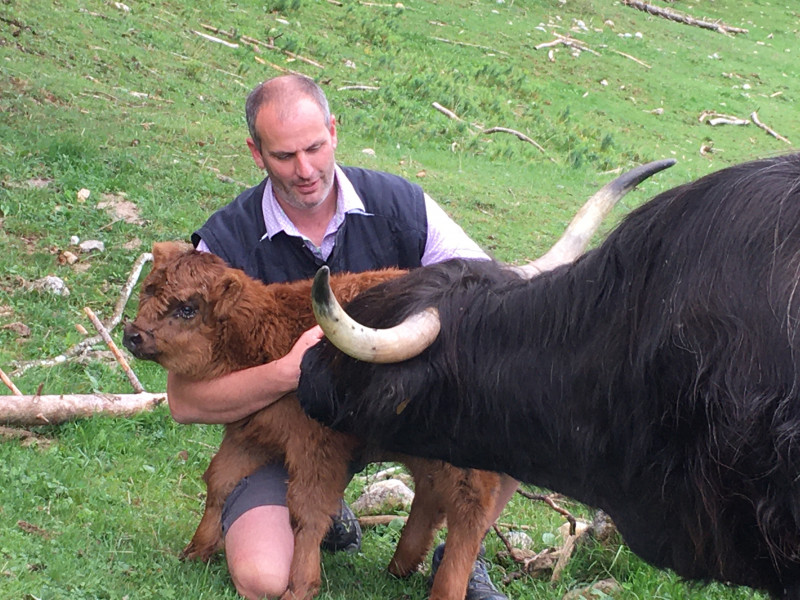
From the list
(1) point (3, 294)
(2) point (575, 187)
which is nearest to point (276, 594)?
(1) point (3, 294)

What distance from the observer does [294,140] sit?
4.81 metres

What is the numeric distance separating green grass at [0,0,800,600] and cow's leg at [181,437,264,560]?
168 millimetres

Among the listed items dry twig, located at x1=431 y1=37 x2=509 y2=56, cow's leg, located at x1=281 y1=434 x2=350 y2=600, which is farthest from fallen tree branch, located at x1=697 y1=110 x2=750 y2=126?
cow's leg, located at x1=281 y1=434 x2=350 y2=600

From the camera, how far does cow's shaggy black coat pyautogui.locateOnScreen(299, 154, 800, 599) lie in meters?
3.43

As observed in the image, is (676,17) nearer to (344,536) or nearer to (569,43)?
(569,43)

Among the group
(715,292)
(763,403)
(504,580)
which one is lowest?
(504,580)

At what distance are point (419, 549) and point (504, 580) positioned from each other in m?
Result: 0.54

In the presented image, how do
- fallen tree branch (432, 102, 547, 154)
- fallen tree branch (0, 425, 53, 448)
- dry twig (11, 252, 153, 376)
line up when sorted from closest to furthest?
fallen tree branch (0, 425, 53, 448) < dry twig (11, 252, 153, 376) < fallen tree branch (432, 102, 547, 154)

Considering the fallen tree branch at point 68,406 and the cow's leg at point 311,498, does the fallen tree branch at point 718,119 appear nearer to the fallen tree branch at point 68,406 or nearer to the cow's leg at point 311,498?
the fallen tree branch at point 68,406

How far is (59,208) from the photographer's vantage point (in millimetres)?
9102

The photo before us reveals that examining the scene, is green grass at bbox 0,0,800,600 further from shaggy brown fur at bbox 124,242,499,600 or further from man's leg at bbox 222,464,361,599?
shaggy brown fur at bbox 124,242,499,600

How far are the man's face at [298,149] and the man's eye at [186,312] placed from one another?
0.74 m

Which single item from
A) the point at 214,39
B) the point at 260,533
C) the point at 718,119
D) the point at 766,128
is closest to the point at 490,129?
the point at 214,39

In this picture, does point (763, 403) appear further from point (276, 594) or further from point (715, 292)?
point (276, 594)
